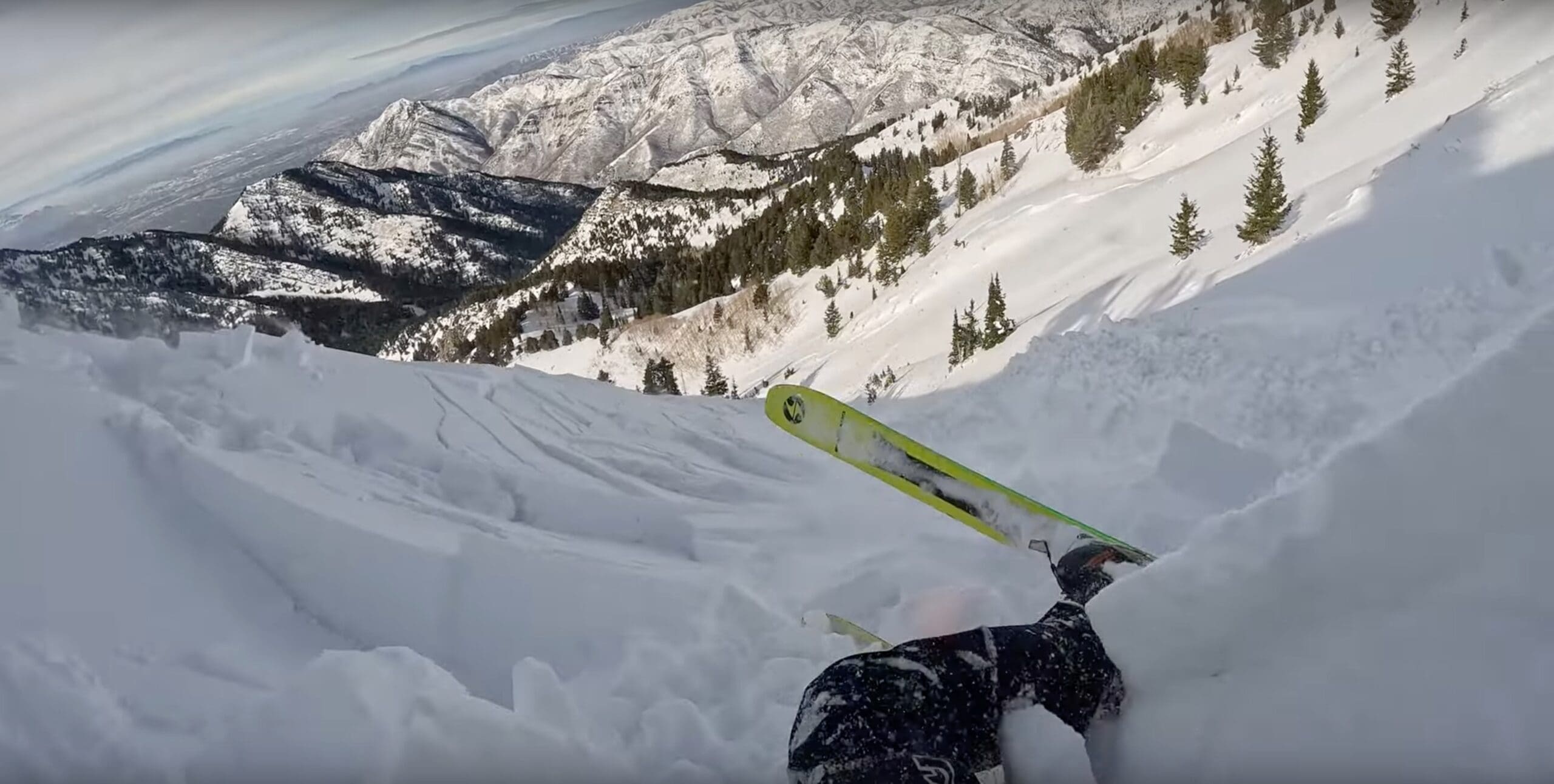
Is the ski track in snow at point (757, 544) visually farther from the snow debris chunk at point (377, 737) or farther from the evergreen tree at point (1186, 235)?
the evergreen tree at point (1186, 235)

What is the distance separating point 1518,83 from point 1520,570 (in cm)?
1480

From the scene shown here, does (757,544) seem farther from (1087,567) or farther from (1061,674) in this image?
(1061,674)

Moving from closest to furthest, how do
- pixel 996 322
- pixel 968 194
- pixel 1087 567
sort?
pixel 1087 567, pixel 996 322, pixel 968 194

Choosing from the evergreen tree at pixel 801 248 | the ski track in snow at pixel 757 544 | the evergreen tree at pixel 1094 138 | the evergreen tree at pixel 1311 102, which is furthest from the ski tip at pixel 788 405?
the evergreen tree at pixel 801 248

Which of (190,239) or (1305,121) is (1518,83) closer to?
(1305,121)

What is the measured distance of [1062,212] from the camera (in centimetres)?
3012

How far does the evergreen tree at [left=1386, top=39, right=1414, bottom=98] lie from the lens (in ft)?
65.1

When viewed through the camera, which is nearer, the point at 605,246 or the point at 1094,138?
the point at 1094,138

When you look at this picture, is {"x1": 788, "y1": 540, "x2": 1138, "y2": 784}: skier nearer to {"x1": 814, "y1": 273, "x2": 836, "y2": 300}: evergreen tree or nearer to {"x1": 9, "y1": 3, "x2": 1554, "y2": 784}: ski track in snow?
{"x1": 9, "y1": 3, "x2": 1554, "y2": 784}: ski track in snow

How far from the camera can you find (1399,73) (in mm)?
20156

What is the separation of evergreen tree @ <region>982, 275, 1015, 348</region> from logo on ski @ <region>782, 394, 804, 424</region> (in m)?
15.6

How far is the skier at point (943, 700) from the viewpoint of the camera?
7.74 feet

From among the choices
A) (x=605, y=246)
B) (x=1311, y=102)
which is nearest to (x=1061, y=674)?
(x=1311, y=102)

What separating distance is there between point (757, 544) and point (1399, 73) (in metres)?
24.7
